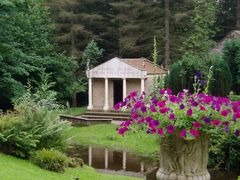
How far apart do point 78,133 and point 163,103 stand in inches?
566

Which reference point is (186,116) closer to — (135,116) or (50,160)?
(135,116)

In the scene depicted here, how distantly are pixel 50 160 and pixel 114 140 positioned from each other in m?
8.35

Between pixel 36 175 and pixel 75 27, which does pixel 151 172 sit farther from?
pixel 75 27

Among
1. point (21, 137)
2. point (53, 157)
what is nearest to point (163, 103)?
point (53, 157)

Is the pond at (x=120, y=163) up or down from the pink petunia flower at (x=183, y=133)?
down

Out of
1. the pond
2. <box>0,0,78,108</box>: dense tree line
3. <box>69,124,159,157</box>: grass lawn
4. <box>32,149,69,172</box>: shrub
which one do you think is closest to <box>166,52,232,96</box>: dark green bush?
<box>69,124,159,157</box>: grass lawn

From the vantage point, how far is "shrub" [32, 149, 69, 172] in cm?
1052

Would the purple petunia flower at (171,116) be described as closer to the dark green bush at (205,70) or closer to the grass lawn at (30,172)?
the grass lawn at (30,172)

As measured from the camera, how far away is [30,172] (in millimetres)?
9328

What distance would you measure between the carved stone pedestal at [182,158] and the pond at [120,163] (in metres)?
5.52

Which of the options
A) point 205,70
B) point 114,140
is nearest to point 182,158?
point 114,140

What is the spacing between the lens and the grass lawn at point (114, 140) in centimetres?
1707

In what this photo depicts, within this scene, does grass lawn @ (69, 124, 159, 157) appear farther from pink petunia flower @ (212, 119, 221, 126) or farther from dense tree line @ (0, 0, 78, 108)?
pink petunia flower @ (212, 119, 221, 126)

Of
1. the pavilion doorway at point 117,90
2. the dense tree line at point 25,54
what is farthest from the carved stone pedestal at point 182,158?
the pavilion doorway at point 117,90
